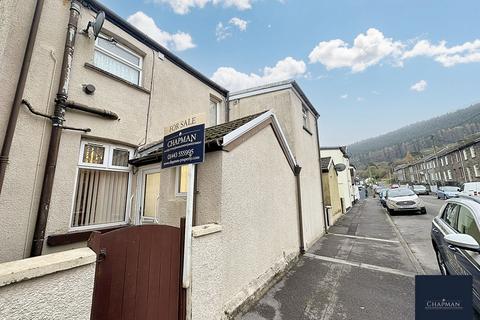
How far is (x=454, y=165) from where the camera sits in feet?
133

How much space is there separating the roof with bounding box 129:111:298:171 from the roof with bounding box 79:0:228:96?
3.35 m

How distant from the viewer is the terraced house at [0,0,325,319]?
12.1 feet

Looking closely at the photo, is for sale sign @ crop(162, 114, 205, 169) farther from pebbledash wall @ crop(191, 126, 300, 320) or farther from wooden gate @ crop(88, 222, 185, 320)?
wooden gate @ crop(88, 222, 185, 320)

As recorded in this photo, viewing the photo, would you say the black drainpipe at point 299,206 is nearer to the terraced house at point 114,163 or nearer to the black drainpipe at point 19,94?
the terraced house at point 114,163

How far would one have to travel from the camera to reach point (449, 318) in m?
1.59

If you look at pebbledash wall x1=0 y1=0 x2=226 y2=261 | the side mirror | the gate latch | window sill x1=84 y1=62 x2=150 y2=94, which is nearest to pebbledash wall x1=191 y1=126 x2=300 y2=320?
pebbledash wall x1=0 y1=0 x2=226 y2=261

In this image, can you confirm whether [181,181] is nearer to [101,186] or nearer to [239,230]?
[239,230]

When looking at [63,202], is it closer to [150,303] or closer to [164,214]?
[164,214]

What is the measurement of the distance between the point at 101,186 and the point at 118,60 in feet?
11.2

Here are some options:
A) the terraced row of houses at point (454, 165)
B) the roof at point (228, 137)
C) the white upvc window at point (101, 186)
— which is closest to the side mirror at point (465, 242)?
the roof at point (228, 137)

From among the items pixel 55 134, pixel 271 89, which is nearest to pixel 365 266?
pixel 271 89

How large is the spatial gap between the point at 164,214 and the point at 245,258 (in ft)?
6.40

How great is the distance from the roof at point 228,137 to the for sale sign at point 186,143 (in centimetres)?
72

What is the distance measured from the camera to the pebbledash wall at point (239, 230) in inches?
133
